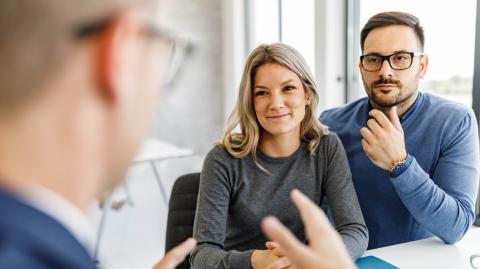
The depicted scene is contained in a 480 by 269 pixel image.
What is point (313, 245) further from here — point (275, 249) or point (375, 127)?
point (375, 127)

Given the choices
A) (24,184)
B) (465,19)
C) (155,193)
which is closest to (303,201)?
(24,184)

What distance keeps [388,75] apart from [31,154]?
133cm

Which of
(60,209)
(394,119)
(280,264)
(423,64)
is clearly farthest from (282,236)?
(423,64)

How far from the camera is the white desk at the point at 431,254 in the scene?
115 cm

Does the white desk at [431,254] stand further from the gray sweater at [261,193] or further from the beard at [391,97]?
the beard at [391,97]

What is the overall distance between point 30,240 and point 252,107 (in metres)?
1.18

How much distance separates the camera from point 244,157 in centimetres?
142

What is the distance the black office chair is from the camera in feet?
4.80

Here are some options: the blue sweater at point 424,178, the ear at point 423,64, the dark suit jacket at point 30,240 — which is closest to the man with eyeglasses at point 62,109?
the dark suit jacket at point 30,240

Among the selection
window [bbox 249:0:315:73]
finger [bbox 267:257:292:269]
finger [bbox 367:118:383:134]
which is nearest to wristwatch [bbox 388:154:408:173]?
finger [bbox 367:118:383:134]

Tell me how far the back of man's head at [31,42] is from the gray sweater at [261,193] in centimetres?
100

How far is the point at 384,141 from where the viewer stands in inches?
51.4

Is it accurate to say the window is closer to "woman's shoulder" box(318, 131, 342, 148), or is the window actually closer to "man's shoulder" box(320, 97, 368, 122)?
"man's shoulder" box(320, 97, 368, 122)

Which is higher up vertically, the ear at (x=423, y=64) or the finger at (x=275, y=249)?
the ear at (x=423, y=64)
